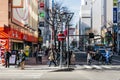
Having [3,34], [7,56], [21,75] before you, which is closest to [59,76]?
[21,75]

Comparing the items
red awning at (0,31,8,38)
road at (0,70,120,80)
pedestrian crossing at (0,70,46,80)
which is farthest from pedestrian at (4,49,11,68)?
road at (0,70,120,80)

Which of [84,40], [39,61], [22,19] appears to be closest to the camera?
[39,61]

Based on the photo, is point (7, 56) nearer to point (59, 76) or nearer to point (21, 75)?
point (21, 75)

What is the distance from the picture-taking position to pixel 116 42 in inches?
5182

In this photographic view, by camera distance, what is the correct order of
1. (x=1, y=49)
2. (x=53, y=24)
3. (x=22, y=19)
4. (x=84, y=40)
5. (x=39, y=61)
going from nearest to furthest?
1. (x=1, y=49)
2. (x=39, y=61)
3. (x=22, y=19)
4. (x=53, y=24)
5. (x=84, y=40)

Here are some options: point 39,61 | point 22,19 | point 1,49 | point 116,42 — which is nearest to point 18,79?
point 1,49

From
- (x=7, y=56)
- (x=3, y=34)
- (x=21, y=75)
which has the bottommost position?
(x=21, y=75)

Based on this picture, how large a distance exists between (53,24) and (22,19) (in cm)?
1845

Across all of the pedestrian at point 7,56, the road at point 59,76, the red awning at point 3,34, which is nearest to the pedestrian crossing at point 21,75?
the road at point 59,76

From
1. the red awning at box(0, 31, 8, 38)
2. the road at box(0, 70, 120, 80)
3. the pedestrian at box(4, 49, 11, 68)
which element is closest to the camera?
the road at box(0, 70, 120, 80)

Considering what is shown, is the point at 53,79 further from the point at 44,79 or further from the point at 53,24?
the point at 53,24

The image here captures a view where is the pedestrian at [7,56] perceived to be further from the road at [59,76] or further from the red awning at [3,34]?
the road at [59,76]

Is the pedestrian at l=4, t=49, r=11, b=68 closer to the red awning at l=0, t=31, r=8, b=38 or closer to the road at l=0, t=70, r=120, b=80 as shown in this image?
the red awning at l=0, t=31, r=8, b=38

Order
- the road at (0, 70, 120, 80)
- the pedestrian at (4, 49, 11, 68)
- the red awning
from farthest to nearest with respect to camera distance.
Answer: the red awning
the pedestrian at (4, 49, 11, 68)
the road at (0, 70, 120, 80)
